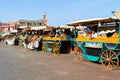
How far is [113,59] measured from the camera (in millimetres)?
11531

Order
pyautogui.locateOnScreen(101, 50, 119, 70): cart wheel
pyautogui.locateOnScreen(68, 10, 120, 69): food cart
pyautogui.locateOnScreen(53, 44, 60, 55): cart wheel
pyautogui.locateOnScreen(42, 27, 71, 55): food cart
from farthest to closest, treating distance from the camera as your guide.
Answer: pyautogui.locateOnScreen(53, 44, 60, 55): cart wheel → pyautogui.locateOnScreen(42, 27, 71, 55): food cart → pyautogui.locateOnScreen(68, 10, 120, 69): food cart → pyautogui.locateOnScreen(101, 50, 119, 70): cart wheel

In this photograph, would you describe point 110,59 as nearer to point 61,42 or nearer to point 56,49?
point 61,42

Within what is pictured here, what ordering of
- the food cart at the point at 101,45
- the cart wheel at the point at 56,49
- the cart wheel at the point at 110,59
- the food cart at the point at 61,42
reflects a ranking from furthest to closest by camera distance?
1. the cart wheel at the point at 56,49
2. the food cart at the point at 61,42
3. the food cart at the point at 101,45
4. the cart wheel at the point at 110,59

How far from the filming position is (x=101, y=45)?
12.2 m

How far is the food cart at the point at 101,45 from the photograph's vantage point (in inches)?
450

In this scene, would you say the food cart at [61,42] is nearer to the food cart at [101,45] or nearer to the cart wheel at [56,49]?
the cart wheel at [56,49]

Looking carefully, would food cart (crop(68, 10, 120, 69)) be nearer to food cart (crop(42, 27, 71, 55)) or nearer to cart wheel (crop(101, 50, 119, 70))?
cart wheel (crop(101, 50, 119, 70))

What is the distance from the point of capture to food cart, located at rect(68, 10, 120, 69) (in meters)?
11.4

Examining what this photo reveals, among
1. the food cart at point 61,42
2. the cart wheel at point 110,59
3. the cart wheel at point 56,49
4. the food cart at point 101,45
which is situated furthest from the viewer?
the cart wheel at point 56,49

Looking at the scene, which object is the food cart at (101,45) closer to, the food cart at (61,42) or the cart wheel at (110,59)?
the cart wheel at (110,59)

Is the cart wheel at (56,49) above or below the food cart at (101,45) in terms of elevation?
below

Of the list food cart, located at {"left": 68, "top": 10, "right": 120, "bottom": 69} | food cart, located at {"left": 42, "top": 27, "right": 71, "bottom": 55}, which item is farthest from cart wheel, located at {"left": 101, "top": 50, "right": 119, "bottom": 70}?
food cart, located at {"left": 42, "top": 27, "right": 71, "bottom": 55}

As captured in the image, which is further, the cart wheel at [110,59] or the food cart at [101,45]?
the food cart at [101,45]

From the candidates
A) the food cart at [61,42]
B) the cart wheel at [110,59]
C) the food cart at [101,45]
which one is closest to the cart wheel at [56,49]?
the food cart at [61,42]
